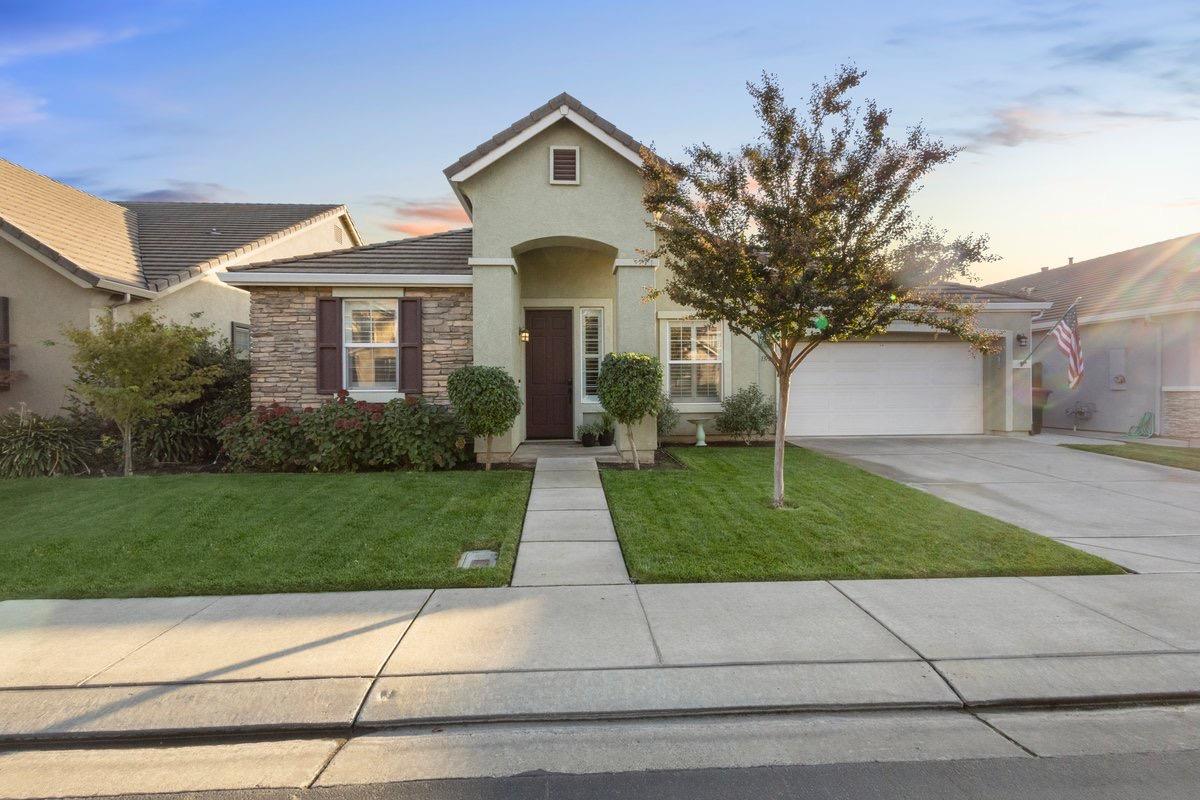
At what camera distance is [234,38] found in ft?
33.7

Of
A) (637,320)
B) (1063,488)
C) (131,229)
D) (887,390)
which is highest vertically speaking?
(131,229)

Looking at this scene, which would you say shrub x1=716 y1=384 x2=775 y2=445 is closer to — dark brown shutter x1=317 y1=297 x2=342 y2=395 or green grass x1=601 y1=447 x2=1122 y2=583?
green grass x1=601 y1=447 x2=1122 y2=583

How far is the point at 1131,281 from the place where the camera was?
17.3 m

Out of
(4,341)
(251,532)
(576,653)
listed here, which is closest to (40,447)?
(4,341)

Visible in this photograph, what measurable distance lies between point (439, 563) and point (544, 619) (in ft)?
5.23

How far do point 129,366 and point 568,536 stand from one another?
7474mm

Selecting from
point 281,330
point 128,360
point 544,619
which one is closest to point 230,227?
point 281,330

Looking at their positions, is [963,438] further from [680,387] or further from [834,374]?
[680,387]

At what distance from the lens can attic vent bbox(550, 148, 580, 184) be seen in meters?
10.8

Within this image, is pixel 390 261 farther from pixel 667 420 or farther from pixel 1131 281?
pixel 1131 281

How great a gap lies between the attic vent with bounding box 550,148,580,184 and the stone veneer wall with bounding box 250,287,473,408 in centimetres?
247

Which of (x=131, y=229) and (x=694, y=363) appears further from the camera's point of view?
(x=131, y=229)

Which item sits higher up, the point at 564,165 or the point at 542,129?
the point at 542,129

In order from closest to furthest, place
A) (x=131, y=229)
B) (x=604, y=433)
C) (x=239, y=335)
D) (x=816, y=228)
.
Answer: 1. (x=816, y=228)
2. (x=604, y=433)
3. (x=239, y=335)
4. (x=131, y=229)
